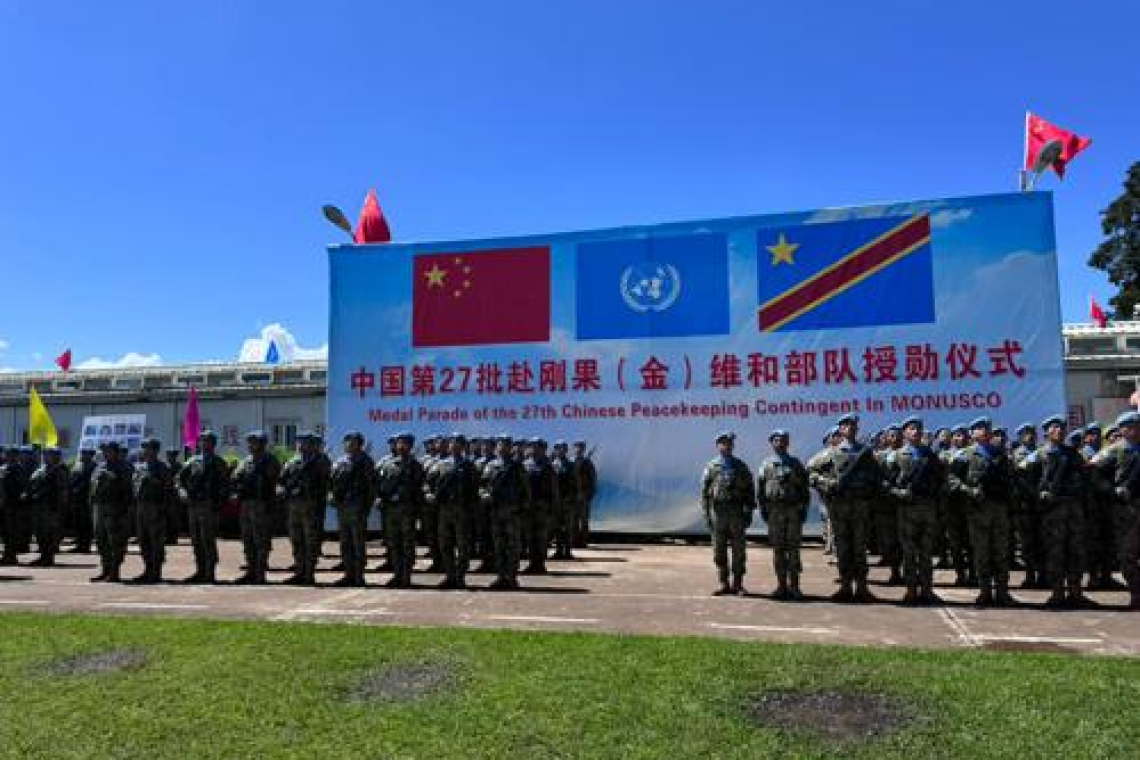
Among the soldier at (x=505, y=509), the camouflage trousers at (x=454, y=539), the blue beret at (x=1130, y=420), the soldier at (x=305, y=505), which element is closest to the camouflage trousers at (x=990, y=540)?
the blue beret at (x=1130, y=420)

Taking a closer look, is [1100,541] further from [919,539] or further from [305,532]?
[305,532]

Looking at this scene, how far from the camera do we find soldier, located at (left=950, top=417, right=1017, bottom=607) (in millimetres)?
9055

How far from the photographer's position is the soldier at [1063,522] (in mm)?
9008

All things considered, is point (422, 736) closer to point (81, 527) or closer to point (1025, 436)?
point (1025, 436)

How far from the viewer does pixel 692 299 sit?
643 inches

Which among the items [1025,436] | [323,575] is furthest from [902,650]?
[323,575]

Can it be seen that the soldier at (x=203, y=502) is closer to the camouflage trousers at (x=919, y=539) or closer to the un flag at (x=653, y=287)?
the un flag at (x=653, y=287)

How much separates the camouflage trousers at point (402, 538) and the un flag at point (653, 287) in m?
6.66

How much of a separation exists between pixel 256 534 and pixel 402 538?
6.17 ft

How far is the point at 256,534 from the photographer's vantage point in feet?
36.8

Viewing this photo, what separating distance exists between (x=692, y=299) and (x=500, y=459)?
21.4 ft

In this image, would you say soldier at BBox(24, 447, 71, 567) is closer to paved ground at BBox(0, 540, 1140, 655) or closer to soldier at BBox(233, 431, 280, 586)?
paved ground at BBox(0, 540, 1140, 655)

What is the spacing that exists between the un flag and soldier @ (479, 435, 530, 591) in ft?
20.1

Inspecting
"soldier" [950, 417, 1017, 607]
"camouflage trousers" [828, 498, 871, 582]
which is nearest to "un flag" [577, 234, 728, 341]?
"camouflage trousers" [828, 498, 871, 582]
